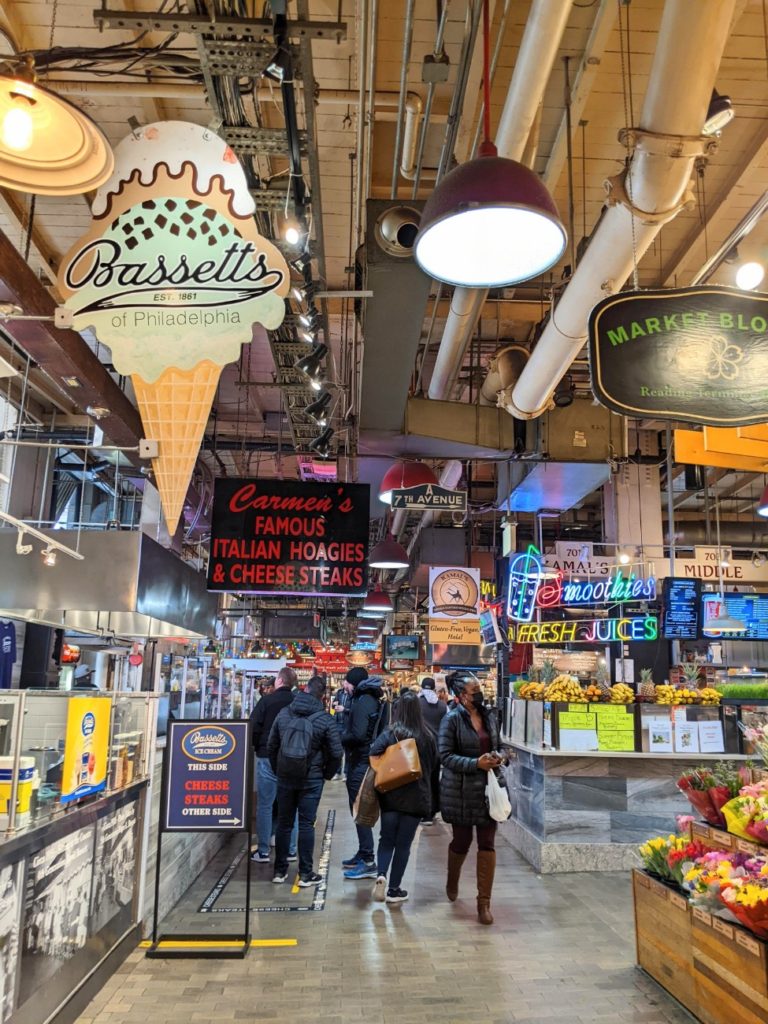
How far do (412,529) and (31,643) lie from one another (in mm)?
7452

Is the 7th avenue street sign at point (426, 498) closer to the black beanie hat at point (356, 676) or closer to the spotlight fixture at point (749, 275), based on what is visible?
the black beanie hat at point (356, 676)

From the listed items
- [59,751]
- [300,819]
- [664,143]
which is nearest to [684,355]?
[664,143]

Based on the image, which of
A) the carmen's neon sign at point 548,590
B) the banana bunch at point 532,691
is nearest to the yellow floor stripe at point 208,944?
the banana bunch at point 532,691

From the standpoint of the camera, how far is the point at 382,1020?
418 cm

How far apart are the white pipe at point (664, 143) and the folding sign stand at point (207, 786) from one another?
12.9 feet

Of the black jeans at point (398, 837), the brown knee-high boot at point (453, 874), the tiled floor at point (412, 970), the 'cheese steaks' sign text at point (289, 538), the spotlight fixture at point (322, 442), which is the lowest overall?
the tiled floor at point (412, 970)

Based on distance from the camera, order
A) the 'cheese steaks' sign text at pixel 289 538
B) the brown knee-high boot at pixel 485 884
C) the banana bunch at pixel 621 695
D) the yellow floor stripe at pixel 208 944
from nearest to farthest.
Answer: the yellow floor stripe at pixel 208 944 → the brown knee-high boot at pixel 485 884 → the 'cheese steaks' sign text at pixel 289 538 → the banana bunch at pixel 621 695

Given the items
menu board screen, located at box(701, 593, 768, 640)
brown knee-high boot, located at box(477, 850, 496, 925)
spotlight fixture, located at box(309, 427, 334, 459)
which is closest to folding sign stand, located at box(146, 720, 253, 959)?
brown knee-high boot, located at box(477, 850, 496, 925)

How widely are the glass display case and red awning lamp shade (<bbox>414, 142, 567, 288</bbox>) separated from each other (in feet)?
9.31

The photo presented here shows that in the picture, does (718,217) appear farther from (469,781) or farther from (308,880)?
(308,880)

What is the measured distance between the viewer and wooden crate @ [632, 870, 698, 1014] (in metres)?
4.25

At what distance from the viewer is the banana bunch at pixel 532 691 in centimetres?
845

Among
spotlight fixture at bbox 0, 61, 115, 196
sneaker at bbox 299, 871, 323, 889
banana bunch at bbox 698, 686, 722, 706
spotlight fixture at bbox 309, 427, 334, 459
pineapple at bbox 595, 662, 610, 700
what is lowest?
sneaker at bbox 299, 871, 323, 889

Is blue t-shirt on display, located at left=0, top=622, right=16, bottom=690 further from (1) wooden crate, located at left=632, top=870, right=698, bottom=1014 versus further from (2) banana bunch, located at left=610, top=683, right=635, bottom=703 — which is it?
(1) wooden crate, located at left=632, top=870, right=698, bottom=1014
